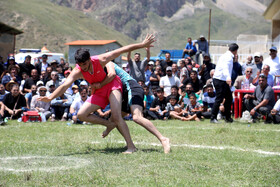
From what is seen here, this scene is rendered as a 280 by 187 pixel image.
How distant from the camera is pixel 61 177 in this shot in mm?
4922

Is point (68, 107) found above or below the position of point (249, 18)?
below

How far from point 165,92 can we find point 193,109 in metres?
1.68

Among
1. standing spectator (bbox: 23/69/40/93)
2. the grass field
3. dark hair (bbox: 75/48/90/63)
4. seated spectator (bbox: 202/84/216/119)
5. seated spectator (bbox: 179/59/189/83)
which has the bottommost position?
the grass field

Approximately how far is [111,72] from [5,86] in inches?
364

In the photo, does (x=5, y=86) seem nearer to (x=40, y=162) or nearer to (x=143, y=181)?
(x=40, y=162)

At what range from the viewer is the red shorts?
684cm

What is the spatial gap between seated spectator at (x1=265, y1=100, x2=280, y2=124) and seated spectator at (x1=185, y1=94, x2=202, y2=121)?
7.18 ft

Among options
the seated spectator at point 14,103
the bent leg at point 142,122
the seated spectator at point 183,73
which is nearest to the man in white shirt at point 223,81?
the seated spectator at point 183,73

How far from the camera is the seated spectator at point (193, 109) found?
13.0 m

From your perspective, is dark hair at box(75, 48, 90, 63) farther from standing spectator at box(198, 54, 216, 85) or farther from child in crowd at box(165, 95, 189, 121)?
standing spectator at box(198, 54, 216, 85)

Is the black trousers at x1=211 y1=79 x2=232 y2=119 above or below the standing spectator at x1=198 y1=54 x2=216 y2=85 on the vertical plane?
below

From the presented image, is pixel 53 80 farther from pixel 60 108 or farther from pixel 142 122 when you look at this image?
pixel 142 122

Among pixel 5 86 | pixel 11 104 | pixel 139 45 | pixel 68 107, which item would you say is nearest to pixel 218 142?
pixel 139 45

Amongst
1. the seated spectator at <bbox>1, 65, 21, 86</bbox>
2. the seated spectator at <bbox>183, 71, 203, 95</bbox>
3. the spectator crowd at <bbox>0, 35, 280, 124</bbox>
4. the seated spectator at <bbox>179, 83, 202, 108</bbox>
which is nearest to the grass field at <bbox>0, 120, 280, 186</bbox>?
the spectator crowd at <bbox>0, 35, 280, 124</bbox>
